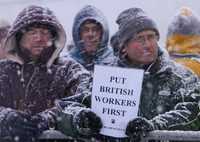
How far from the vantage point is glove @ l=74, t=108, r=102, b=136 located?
3965mm

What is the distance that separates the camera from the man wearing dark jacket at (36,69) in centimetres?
420

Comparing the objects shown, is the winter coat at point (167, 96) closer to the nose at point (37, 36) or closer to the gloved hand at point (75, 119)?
the gloved hand at point (75, 119)

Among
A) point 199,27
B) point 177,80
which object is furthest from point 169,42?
point 177,80

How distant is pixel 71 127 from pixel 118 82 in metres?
0.39

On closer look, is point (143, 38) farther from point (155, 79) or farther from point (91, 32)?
point (91, 32)

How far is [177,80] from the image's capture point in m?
4.16

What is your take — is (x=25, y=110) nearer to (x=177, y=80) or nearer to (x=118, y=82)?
(x=118, y=82)

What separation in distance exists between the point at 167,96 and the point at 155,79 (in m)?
0.13

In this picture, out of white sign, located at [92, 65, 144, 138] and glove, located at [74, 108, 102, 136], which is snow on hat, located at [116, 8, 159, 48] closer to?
white sign, located at [92, 65, 144, 138]

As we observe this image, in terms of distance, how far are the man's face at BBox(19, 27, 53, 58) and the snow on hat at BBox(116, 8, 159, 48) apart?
0.46 metres

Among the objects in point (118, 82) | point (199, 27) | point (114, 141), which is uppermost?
point (199, 27)

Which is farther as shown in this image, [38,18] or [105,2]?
→ [105,2]

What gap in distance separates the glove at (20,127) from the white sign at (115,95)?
15.4 inches

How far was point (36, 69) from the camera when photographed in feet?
13.9
